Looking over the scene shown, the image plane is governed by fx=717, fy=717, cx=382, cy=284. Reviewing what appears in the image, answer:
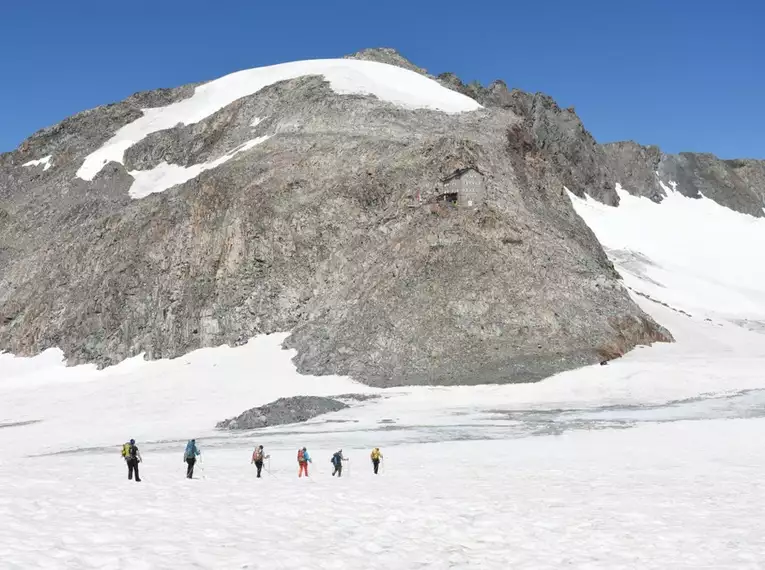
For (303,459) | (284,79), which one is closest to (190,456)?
(303,459)

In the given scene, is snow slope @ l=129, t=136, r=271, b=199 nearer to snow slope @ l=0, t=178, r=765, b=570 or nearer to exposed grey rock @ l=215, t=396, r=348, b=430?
snow slope @ l=0, t=178, r=765, b=570

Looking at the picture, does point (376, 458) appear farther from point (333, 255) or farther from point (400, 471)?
point (333, 255)

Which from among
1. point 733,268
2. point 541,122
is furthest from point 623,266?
point 541,122

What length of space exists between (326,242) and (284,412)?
21.4m

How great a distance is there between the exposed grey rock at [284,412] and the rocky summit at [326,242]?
5780 millimetres

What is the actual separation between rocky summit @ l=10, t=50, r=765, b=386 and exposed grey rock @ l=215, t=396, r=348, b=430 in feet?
19.0

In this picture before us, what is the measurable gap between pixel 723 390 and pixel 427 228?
21.4 metres

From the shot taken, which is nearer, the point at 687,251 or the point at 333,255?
the point at 333,255

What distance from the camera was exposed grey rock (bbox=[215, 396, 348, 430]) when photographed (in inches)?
1305

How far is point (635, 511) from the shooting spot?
44.9 ft

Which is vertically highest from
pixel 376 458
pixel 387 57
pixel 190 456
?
pixel 387 57

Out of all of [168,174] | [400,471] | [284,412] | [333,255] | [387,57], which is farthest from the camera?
[387,57]

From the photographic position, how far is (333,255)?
53094mm

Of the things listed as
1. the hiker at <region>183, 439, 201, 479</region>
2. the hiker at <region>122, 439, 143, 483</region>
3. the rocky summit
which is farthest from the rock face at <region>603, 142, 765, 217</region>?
the hiker at <region>122, 439, 143, 483</region>
